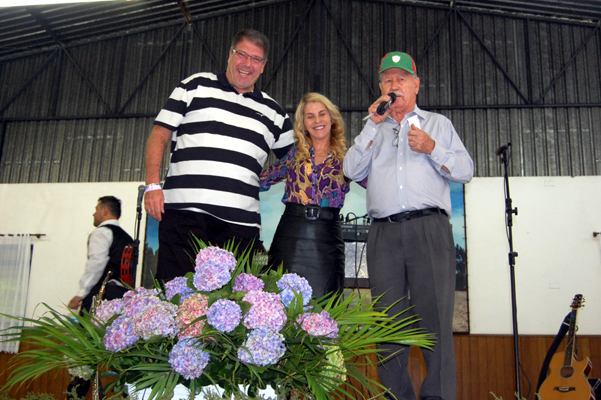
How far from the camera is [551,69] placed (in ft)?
25.4

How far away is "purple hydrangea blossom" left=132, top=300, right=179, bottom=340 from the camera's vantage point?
0.82 meters

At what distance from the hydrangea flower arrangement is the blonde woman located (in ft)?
3.74

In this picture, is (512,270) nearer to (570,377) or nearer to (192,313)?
(570,377)

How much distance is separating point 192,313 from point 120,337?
0.13m

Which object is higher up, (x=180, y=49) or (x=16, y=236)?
(x=180, y=49)

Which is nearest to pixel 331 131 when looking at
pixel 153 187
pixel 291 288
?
pixel 153 187

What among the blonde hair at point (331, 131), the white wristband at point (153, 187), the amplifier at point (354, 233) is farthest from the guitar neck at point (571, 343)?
the white wristband at point (153, 187)

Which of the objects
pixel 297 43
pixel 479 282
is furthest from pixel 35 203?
pixel 479 282

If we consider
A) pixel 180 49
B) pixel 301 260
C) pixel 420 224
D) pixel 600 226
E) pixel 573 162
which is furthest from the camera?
pixel 180 49

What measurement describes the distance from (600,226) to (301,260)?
6.20m

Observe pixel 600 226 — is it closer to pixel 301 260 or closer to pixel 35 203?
pixel 301 260

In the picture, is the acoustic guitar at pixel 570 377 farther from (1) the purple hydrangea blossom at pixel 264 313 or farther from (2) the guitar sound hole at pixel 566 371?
(1) the purple hydrangea blossom at pixel 264 313

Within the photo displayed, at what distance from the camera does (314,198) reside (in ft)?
7.04

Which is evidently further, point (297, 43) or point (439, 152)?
point (297, 43)
